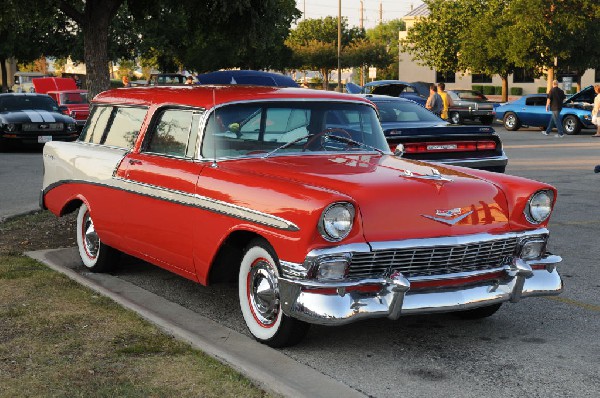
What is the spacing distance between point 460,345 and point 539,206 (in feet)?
3.47

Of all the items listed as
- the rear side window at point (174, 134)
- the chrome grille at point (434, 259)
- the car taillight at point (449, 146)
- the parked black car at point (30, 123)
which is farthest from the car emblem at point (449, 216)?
the parked black car at point (30, 123)

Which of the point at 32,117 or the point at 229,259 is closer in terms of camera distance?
the point at 229,259

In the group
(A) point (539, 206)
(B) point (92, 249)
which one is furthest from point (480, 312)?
(B) point (92, 249)

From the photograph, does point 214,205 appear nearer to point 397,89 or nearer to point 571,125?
point 571,125

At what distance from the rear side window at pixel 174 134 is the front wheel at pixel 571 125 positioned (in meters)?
23.7

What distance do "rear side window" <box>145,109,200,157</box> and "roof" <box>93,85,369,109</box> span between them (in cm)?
9

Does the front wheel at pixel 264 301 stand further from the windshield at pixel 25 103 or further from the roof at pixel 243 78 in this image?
the windshield at pixel 25 103

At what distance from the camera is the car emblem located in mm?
5480

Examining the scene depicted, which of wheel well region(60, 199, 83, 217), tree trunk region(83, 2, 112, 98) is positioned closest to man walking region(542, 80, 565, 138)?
tree trunk region(83, 2, 112, 98)

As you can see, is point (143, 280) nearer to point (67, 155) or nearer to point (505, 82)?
point (67, 155)

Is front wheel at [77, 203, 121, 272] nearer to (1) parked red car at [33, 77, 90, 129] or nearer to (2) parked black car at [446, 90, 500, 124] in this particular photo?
(1) parked red car at [33, 77, 90, 129]

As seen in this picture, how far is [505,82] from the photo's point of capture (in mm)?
48438

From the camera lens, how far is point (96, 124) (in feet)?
26.5

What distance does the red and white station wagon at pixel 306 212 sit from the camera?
17.3 feet
